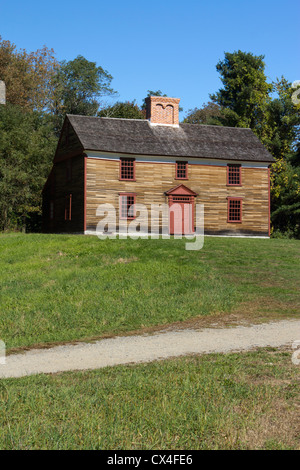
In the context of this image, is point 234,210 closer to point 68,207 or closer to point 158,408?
point 68,207

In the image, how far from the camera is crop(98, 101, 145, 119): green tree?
210 feet

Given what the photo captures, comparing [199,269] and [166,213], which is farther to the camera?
[166,213]

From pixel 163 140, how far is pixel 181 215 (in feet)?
18.9

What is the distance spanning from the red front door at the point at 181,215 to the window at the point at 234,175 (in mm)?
3670

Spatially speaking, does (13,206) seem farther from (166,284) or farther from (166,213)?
(166,284)

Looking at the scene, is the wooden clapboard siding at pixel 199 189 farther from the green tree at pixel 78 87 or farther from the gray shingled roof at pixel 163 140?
the green tree at pixel 78 87

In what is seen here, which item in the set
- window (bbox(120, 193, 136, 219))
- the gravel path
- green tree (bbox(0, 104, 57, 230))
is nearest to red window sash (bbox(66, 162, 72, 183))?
window (bbox(120, 193, 136, 219))

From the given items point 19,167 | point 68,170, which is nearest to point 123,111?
point 19,167

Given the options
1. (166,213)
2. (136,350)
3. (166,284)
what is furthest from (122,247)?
(136,350)

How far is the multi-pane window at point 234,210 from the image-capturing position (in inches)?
1572

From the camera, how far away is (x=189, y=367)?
8.48m

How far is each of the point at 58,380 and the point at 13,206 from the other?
1580 inches

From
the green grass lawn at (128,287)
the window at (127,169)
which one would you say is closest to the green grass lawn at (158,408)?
the green grass lawn at (128,287)

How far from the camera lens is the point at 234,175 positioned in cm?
4041
